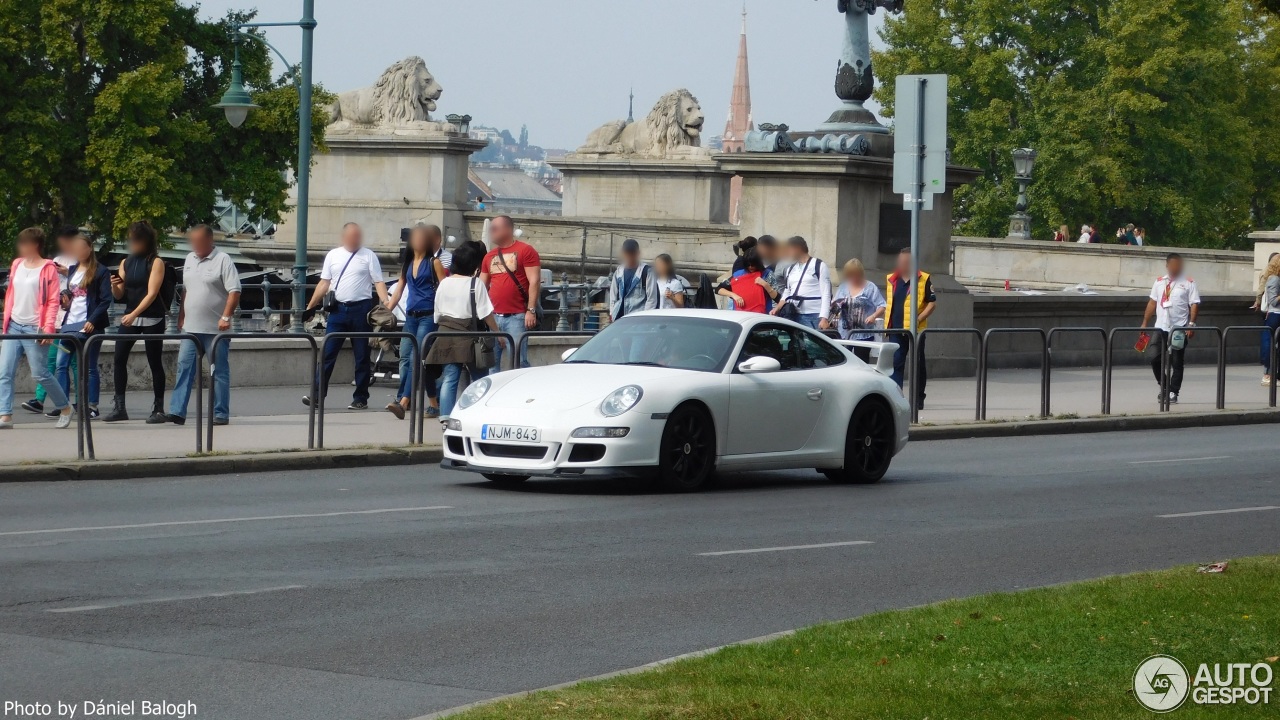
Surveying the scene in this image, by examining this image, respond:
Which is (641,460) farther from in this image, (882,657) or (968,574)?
(882,657)

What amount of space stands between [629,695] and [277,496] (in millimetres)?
7164

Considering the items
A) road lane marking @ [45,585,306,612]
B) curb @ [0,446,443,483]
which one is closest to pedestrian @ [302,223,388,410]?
curb @ [0,446,443,483]

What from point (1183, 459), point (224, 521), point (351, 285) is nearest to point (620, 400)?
point (224, 521)

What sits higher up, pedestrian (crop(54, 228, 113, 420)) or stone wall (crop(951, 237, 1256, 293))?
stone wall (crop(951, 237, 1256, 293))

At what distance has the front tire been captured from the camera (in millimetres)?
13547

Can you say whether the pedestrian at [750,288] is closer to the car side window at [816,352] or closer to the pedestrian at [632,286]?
the pedestrian at [632,286]

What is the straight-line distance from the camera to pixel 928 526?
12.3m

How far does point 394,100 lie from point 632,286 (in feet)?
72.6

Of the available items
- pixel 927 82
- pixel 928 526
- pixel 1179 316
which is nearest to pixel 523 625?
pixel 928 526

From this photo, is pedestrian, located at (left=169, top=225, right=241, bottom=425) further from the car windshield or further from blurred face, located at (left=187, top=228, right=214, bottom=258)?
the car windshield

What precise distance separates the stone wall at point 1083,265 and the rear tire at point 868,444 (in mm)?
28618

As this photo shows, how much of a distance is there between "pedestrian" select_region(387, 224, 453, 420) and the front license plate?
4.36 m

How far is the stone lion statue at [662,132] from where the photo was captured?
41.7 m

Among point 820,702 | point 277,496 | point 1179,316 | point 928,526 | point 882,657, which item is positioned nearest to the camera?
point 820,702
